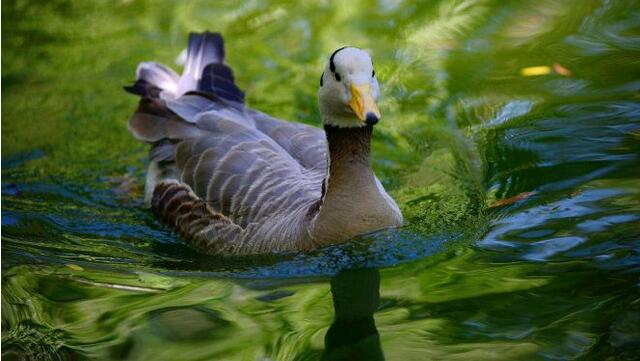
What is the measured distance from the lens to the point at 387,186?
8.63m

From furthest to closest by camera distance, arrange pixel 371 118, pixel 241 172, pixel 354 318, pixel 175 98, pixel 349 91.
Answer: pixel 175 98 → pixel 241 172 → pixel 349 91 → pixel 371 118 → pixel 354 318

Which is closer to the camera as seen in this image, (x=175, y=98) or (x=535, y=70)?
(x=175, y=98)

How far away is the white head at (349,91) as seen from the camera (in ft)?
21.0

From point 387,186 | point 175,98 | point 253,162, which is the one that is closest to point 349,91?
point 253,162

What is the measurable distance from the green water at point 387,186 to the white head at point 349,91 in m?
0.86

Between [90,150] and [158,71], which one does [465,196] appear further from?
[90,150]

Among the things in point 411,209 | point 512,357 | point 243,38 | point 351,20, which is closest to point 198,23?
point 243,38

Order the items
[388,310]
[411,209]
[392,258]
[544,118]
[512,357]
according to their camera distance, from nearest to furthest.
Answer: [512,357], [388,310], [392,258], [411,209], [544,118]

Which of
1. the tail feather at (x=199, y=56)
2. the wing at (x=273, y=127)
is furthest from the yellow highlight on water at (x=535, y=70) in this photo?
the tail feather at (x=199, y=56)

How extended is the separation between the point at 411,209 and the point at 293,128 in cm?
116

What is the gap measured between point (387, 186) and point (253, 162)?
4.81ft

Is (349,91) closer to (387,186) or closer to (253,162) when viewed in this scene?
(253,162)

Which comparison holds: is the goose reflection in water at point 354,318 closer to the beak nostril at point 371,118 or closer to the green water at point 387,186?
the green water at point 387,186

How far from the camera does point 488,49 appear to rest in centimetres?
1089
